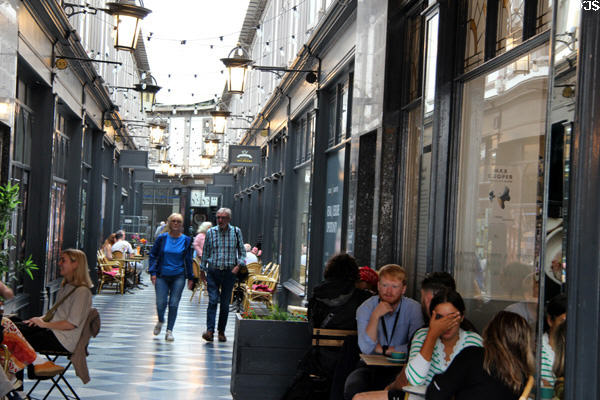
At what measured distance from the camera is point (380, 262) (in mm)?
7336

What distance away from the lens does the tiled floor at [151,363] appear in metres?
7.26

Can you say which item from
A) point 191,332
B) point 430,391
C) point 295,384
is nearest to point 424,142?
point 295,384

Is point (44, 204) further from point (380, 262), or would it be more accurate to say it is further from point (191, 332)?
point (380, 262)

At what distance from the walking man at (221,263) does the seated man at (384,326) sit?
17.3 ft

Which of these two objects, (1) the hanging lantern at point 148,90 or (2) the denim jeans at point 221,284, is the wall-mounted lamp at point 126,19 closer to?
(2) the denim jeans at point 221,284

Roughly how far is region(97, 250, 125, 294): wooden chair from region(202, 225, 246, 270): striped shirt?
813 cm

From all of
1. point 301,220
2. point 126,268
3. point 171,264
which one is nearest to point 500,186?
point 171,264

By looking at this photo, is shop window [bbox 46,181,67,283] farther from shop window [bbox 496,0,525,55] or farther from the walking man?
shop window [bbox 496,0,525,55]

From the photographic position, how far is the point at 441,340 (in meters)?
4.07

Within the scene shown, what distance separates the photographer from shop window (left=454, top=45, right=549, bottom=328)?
431cm

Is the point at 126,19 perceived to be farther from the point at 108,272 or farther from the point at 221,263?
the point at 108,272

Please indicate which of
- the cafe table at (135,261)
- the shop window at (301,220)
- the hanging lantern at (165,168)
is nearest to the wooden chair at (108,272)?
the cafe table at (135,261)

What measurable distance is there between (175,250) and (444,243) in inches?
213

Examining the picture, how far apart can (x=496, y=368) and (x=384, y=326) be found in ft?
6.23
